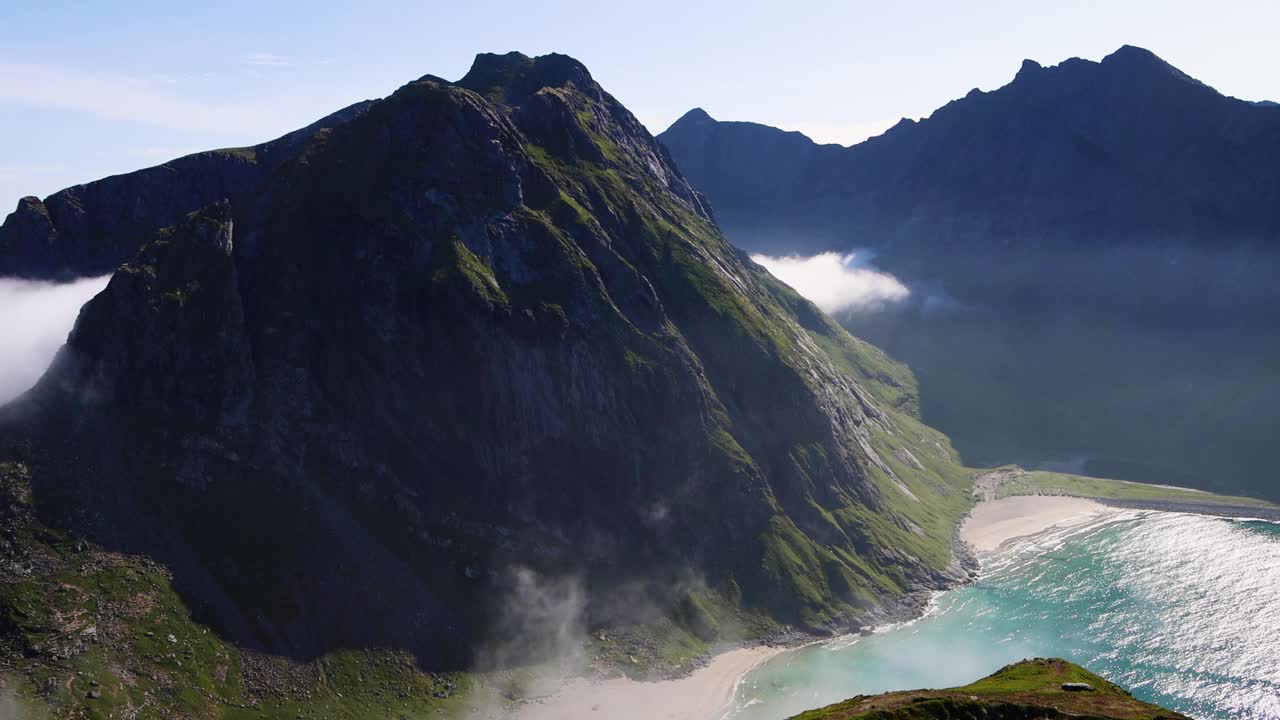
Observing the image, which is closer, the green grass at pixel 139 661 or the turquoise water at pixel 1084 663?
the green grass at pixel 139 661

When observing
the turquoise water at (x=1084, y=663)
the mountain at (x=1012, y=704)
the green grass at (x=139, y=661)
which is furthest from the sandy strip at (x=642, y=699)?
Result: the mountain at (x=1012, y=704)

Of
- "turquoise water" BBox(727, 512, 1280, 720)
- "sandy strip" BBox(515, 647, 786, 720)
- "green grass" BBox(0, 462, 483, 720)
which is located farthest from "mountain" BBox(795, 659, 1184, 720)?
"green grass" BBox(0, 462, 483, 720)

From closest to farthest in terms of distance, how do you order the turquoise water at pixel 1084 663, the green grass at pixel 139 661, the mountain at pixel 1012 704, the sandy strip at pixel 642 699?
the mountain at pixel 1012 704, the green grass at pixel 139 661, the sandy strip at pixel 642 699, the turquoise water at pixel 1084 663

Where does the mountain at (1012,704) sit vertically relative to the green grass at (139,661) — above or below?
above

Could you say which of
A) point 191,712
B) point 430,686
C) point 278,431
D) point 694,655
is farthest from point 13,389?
point 694,655

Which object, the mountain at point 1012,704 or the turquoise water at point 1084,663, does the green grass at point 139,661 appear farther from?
the mountain at point 1012,704

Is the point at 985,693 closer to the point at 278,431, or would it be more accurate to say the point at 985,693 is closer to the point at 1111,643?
the point at 1111,643

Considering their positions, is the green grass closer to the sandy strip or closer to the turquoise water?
the sandy strip
